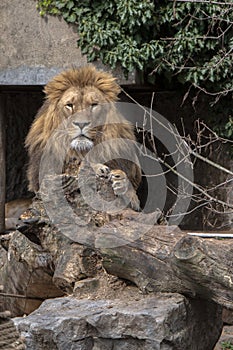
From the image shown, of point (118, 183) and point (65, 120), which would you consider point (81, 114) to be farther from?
point (118, 183)

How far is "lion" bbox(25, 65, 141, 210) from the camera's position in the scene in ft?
21.8

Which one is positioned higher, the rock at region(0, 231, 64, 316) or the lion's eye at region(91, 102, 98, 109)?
the lion's eye at region(91, 102, 98, 109)

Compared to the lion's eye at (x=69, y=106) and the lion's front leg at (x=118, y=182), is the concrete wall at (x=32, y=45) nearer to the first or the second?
the lion's eye at (x=69, y=106)

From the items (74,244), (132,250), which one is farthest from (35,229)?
(132,250)

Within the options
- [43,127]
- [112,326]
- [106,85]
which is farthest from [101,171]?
[112,326]

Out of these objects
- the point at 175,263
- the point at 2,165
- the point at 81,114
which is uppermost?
the point at 81,114

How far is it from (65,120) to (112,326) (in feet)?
8.50

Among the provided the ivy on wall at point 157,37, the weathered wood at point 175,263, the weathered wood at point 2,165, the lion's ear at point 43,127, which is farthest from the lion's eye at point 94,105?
the weathered wood at point 2,165

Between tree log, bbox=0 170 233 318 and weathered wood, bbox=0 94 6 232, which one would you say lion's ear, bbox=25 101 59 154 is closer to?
tree log, bbox=0 170 233 318

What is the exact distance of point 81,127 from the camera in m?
6.65

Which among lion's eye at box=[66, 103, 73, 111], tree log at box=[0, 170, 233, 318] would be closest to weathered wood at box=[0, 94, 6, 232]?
lion's eye at box=[66, 103, 73, 111]

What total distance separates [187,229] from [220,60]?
250 centimetres

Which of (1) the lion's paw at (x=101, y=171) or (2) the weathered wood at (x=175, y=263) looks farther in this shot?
(1) the lion's paw at (x=101, y=171)

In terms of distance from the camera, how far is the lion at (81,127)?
664 centimetres
